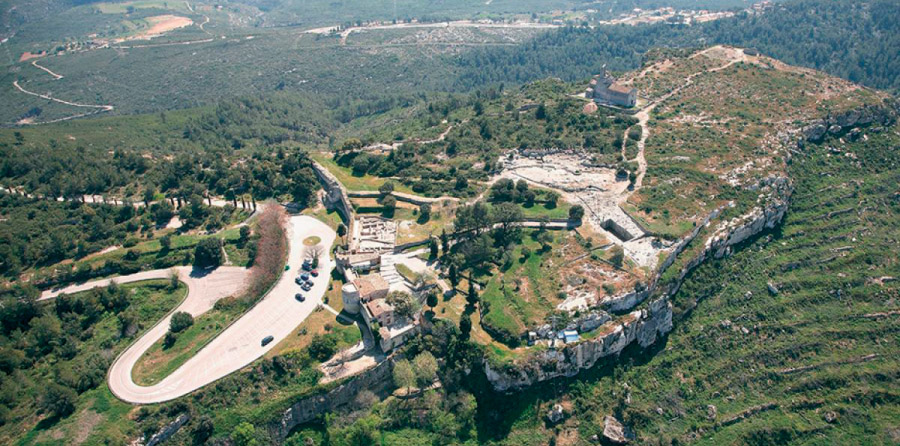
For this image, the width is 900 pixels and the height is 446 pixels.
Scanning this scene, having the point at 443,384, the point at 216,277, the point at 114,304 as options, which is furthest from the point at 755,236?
the point at 114,304

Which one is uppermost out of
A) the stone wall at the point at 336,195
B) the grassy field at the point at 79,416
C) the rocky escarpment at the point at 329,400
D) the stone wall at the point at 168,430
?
the stone wall at the point at 336,195

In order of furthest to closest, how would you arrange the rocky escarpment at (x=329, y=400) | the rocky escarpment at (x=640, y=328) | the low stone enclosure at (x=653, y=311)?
the low stone enclosure at (x=653, y=311) → the rocky escarpment at (x=640, y=328) → the rocky escarpment at (x=329, y=400)

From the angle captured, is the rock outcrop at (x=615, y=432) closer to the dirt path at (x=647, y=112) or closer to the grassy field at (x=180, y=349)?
the dirt path at (x=647, y=112)

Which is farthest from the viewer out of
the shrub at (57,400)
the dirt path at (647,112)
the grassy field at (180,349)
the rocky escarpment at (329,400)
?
the dirt path at (647,112)

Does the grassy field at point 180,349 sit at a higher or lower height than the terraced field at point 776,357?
higher

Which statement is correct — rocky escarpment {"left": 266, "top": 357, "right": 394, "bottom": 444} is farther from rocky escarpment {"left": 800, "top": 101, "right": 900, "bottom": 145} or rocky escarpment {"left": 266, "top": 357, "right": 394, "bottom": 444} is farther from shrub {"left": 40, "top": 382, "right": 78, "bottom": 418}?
rocky escarpment {"left": 800, "top": 101, "right": 900, "bottom": 145}

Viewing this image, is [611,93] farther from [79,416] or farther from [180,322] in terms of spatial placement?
[79,416]

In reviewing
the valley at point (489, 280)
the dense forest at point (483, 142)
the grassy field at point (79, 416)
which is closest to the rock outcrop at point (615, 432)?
the valley at point (489, 280)

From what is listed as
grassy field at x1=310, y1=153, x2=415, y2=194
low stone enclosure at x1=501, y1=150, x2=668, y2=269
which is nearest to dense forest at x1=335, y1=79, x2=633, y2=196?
grassy field at x1=310, y1=153, x2=415, y2=194
